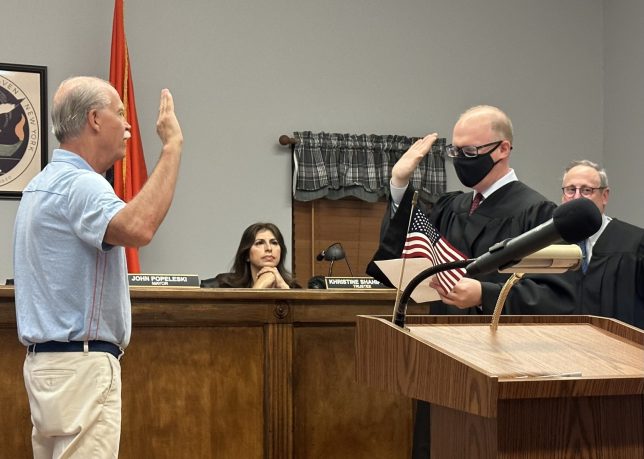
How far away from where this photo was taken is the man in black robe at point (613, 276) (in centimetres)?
412

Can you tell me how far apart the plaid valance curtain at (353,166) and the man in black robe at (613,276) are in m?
3.38

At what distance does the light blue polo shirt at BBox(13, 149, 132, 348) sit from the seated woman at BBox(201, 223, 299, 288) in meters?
2.96

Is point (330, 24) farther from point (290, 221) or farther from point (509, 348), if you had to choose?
point (509, 348)

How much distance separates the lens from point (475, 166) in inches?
131

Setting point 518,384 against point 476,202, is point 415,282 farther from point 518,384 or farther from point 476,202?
point 476,202

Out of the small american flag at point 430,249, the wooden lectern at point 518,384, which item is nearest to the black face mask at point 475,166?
the small american flag at point 430,249

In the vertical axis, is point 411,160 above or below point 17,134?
below

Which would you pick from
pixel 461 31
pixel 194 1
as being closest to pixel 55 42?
pixel 194 1

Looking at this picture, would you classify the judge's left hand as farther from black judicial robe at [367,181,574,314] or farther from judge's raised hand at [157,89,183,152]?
judge's raised hand at [157,89,183,152]

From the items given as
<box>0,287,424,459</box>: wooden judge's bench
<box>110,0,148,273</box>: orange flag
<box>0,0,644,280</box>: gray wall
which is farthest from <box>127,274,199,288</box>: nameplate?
<box>0,0,644,280</box>: gray wall

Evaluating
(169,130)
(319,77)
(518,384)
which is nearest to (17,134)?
(319,77)

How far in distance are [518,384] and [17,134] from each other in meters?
6.04

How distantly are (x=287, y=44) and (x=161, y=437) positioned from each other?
4.65 meters

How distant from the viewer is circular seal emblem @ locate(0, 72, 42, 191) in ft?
22.1
